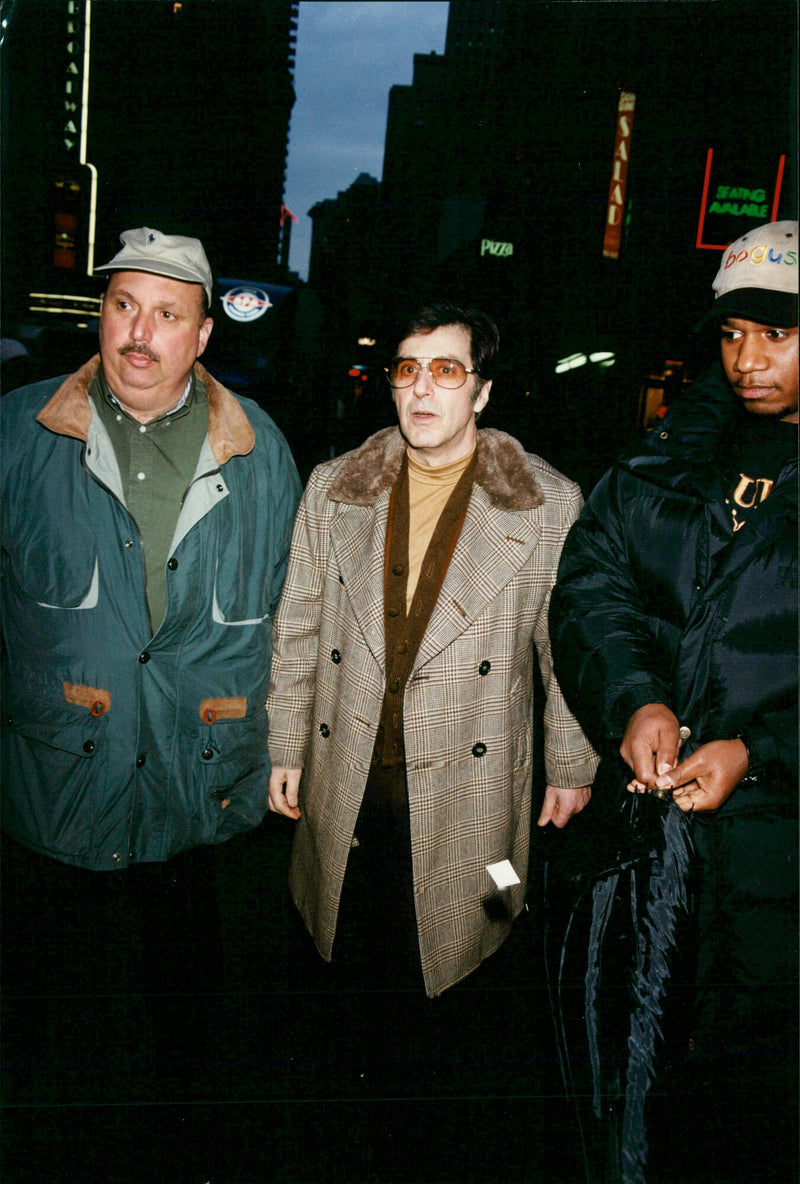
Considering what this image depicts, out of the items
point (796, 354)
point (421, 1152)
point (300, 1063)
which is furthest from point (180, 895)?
point (796, 354)

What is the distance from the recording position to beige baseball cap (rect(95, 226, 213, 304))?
9.27 ft

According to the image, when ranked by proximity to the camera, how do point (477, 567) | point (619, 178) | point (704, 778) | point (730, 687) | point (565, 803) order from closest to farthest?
point (704, 778), point (730, 687), point (477, 567), point (565, 803), point (619, 178)

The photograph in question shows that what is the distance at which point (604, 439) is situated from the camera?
15.7 metres

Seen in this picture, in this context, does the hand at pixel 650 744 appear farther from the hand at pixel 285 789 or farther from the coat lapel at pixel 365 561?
the hand at pixel 285 789

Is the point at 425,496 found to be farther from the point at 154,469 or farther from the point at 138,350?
the point at 138,350

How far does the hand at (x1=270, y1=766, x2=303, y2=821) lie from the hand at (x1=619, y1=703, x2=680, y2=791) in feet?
4.57

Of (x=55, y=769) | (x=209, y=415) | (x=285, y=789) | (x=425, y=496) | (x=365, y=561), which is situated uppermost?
(x=209, y=415)

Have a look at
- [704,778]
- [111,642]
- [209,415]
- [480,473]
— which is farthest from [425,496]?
[704,778]

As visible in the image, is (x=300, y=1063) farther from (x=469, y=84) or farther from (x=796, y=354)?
(x=469, y=84)

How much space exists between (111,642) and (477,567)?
128 centimetres

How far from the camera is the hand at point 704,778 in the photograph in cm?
219

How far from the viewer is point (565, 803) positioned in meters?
3.14

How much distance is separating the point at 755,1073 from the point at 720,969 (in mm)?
348

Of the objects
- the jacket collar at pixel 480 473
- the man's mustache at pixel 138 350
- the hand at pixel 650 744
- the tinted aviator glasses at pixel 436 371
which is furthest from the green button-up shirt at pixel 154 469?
the hand at pixel 650 744
